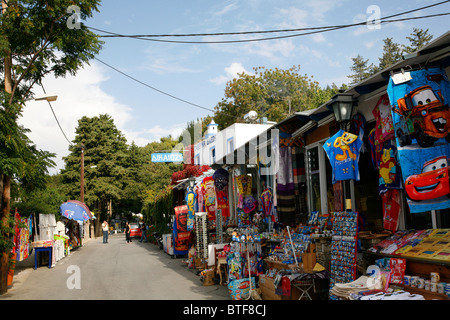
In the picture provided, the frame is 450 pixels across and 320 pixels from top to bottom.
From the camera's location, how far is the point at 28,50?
38.2 ft

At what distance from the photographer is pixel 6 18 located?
10.6 metres

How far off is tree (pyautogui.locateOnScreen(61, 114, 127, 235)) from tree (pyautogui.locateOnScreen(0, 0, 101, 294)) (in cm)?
3173

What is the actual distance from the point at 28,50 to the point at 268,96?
3428 centimetres

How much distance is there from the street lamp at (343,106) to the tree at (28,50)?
7.71 metres

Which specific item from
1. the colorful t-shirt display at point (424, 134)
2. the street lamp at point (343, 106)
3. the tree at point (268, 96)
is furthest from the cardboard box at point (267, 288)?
the tree at point (268, 96)

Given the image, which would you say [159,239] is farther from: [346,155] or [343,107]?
[343,107]

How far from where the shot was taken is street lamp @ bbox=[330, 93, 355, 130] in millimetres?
6871

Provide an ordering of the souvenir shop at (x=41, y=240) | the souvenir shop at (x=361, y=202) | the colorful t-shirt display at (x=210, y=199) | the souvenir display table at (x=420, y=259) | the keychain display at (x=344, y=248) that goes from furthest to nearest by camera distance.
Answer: the colorful t-shirt display at (x=210, y=199)
the souvenir shop at (x=41, y=240)
the keychain display at (x=344, y=248)
the souvenir shop at (x=361, y=202)
the souvenir display table at (x=420, y=259)

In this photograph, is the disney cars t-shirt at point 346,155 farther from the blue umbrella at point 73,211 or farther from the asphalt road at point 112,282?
the blue umbrella at point 73,211

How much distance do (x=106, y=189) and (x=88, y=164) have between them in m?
3.90

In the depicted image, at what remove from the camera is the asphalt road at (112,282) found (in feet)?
32.5

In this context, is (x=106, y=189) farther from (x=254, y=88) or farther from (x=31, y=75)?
(x=31, y=75)

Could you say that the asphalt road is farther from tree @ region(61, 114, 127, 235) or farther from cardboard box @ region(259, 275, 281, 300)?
tree @ region(61, 114, 127, 235)
